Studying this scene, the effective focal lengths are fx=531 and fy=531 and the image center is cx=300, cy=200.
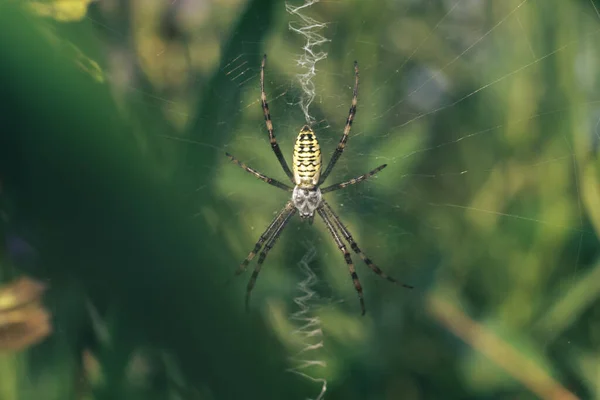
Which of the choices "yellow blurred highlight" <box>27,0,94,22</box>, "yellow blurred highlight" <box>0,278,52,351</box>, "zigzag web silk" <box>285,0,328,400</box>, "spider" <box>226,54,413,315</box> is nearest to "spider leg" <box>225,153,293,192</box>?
"spider" <box>226,54,413,315</box>

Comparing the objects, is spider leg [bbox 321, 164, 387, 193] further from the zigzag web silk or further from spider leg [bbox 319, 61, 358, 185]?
the zigzag web silk

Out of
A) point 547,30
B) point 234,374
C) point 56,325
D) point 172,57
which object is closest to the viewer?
point 234,374

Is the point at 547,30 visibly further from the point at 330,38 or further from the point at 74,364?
the point at 74,364

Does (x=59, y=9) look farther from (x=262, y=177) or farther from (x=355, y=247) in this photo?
(x=355, y=247)

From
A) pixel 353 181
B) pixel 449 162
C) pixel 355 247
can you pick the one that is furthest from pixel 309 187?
pixel 449 162

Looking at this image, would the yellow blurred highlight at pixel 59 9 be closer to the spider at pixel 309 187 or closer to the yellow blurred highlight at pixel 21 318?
the yellow blurred highlight at pixel 21 318

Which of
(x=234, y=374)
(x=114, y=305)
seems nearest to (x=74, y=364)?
(x=234, y=374)

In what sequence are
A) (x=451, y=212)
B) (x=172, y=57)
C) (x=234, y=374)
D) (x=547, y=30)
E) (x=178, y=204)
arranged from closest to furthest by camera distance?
(x=178, y=204) < (x=234, y=374) < (x=172, y=57) < (x=547, y=30) < (x=451, y=212)
